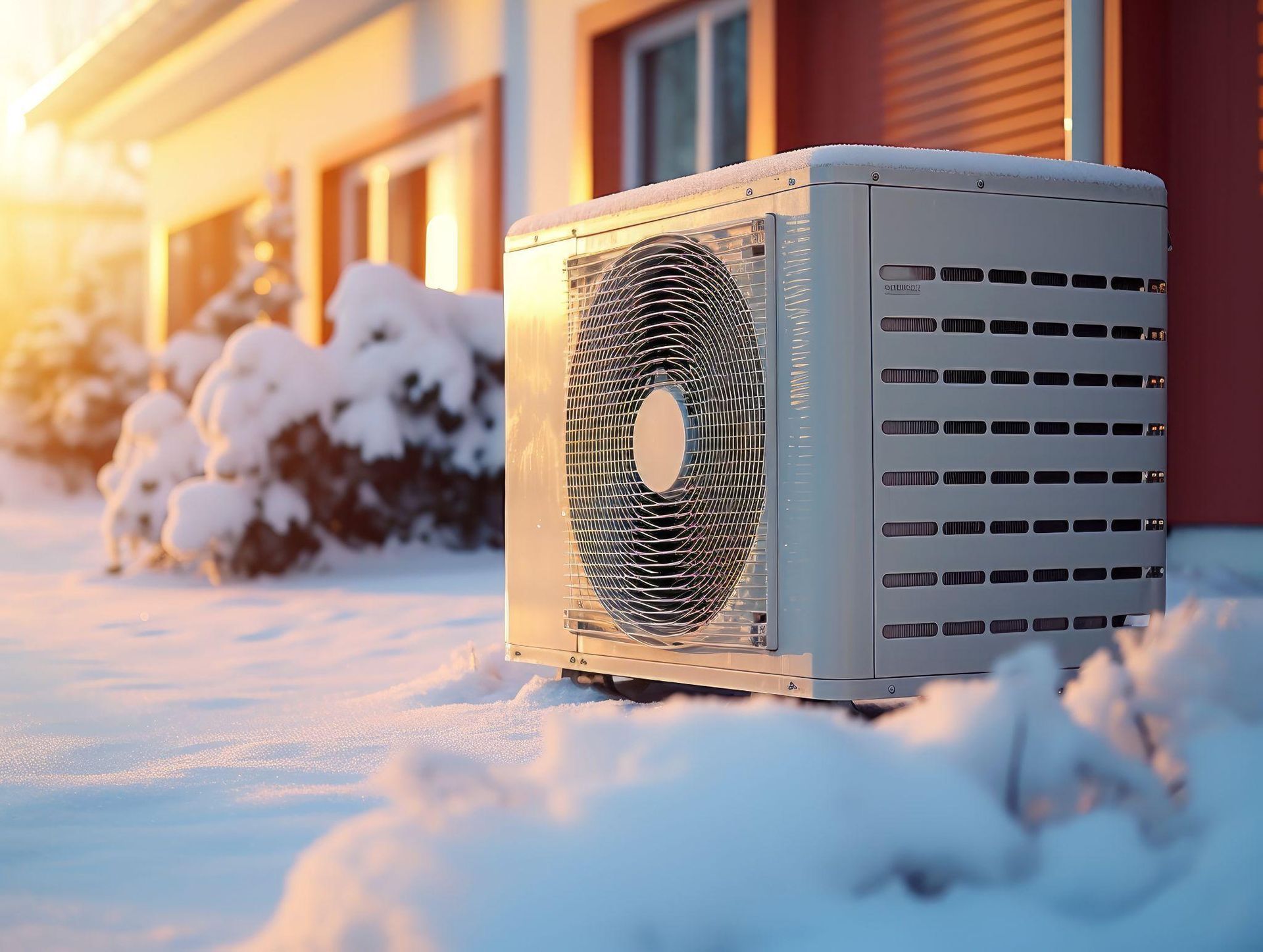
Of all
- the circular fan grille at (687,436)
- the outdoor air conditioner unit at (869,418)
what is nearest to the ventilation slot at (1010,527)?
the outdoor air conditioner unit at (869,418)

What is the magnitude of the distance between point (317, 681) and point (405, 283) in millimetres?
3205

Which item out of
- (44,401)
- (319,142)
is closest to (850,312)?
(319,142)

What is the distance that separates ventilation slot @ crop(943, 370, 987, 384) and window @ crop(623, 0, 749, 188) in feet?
13.9

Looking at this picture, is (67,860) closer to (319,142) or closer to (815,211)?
(815,211)

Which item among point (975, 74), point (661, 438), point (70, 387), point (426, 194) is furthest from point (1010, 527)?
point (70, 387)

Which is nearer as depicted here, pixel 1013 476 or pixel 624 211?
pixel 1013 476

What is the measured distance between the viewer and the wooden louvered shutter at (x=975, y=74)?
4793mm

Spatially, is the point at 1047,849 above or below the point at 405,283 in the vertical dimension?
below

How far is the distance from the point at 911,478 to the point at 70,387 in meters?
12.4

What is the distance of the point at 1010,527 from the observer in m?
2.25

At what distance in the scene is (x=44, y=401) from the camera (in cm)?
1333

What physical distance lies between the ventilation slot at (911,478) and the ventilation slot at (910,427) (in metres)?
0.05

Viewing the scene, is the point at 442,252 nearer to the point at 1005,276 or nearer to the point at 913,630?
the point at 1005,276

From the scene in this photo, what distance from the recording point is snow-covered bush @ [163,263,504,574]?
5.70 metres
